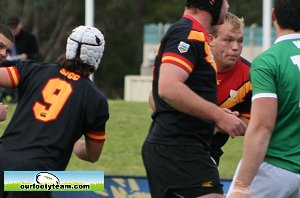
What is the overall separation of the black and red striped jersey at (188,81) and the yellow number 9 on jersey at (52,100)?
60 cm

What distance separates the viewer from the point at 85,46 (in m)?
6.34

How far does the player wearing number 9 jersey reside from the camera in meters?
6.10

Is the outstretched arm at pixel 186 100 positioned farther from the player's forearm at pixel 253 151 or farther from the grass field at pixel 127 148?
the grass field at pixel 127 148

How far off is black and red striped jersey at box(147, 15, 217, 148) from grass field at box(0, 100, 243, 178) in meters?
5.67

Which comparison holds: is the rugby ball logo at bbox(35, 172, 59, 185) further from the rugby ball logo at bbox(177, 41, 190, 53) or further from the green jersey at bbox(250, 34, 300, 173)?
the green jersey at bbox(250, 34, 300, 173)

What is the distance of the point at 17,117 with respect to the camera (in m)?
6.19

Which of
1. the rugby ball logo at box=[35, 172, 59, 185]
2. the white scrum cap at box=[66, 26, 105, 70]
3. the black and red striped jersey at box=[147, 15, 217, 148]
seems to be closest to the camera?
the black and red striped jersey at box=[147, 15, 217, 148]

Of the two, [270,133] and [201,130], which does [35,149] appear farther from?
[270,133]

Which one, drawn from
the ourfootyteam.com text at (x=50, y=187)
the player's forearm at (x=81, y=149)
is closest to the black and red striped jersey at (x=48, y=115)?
the ourfootyteam.com text at (x=50, y=187)

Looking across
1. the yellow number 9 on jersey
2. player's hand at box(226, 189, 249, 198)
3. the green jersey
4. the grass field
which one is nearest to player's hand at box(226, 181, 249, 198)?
player's hand at box(226, 189, 249, 198)

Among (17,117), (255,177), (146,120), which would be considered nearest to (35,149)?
(17,117)

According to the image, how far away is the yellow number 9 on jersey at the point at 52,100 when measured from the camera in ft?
20.1

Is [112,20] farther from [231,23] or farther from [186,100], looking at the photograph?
[186,100]

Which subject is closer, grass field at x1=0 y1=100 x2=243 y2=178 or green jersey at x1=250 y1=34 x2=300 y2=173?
green jersey at x1=250 y1=34 x2=300 y2=173
